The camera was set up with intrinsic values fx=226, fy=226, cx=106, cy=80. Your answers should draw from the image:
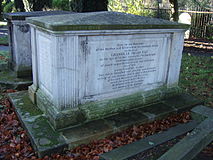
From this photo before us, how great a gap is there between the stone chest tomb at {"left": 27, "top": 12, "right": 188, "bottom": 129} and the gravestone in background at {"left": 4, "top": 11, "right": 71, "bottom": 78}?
1.64 meters

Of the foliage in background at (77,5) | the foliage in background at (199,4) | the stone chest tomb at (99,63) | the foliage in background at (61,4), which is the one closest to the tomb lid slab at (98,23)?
the stone chest tomb at (99,63)

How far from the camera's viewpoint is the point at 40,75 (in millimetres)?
4355

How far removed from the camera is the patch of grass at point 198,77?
602 cm

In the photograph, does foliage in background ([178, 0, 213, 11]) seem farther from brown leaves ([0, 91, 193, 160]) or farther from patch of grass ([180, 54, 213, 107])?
brown leaves ([0, 91, 193, 160])

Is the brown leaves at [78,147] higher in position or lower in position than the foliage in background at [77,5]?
lower

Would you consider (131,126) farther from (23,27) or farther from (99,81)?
(23,27)

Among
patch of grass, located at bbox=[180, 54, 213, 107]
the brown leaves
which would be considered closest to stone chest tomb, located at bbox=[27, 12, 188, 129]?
the brown leaves

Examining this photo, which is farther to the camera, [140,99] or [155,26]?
[140,99]

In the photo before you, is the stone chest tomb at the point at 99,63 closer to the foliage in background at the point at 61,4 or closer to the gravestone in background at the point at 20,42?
the gravestone in background at the point at 20,42

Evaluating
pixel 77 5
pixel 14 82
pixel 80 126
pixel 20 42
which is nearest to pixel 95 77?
pixel 80 126

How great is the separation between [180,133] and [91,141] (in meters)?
1.40

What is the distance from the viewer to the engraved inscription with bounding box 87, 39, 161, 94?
3908mm

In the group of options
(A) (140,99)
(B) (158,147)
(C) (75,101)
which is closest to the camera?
(B) (158,147)

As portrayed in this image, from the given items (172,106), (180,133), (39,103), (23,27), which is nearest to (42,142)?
(39,103)
